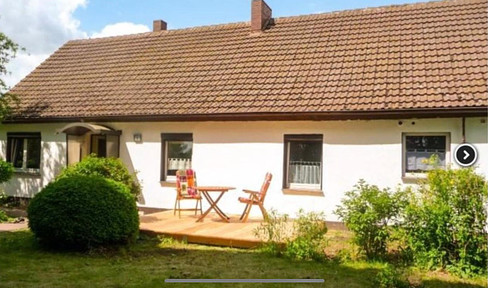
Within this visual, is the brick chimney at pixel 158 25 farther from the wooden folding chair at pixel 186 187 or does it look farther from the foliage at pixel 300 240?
the foliage at pixel 300 240

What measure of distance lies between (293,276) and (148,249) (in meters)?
3.14

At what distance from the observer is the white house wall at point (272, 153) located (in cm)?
985

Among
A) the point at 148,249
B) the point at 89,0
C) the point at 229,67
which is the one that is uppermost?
the point at 89,0

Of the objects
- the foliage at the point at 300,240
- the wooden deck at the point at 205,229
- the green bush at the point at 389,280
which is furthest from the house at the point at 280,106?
the green bush at the point at 389,280

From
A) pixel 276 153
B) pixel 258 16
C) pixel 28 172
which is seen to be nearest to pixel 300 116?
pixel 276 153

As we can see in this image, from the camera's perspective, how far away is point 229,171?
11.6 metres

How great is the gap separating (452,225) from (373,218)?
1.14m

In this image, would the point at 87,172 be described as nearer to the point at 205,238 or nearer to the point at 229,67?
the point at 205,238

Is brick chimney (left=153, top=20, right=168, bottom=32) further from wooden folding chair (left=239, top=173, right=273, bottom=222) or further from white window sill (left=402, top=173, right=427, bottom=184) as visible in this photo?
white window sill (left=402, top=173, right=427, bottom=184)

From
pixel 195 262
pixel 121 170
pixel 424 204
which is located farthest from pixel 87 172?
pixel 424 204

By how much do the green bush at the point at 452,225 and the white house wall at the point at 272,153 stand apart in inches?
118

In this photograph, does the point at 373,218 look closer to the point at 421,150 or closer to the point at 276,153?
the point at 421,150

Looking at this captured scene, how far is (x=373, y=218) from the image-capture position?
6828 mm

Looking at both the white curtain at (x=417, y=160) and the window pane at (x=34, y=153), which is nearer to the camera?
the white curtain at (x=417, y=160)
